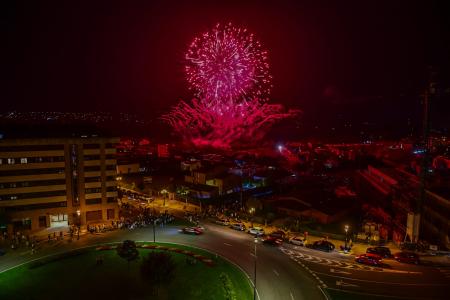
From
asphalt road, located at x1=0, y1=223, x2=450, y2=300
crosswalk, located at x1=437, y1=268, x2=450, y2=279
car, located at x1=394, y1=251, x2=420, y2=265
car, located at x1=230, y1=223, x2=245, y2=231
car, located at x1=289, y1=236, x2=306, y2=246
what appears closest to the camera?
asphalt road, located at x1=0, y1=223, x2=450, y2=300

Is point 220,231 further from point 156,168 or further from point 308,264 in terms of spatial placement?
point 156,168

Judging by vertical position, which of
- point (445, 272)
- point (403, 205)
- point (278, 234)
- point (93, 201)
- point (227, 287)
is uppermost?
point (93, 201)

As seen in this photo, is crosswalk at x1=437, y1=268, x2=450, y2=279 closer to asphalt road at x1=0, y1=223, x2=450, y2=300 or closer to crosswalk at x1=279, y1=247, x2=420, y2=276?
asphalt road at x1=0, y1=223, x2=450, y2=300

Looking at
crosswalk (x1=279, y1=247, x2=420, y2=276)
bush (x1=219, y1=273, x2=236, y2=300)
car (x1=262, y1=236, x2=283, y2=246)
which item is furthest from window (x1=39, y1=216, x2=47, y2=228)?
crosswalk (x1=279, y1=247, x2=420, y2=276)

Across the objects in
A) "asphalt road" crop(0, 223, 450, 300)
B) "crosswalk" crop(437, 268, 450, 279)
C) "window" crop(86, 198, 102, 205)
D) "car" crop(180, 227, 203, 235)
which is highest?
"window" crop(86, 198, 102, 205)

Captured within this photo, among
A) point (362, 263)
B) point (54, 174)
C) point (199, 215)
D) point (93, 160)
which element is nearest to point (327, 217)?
point (362, 263)

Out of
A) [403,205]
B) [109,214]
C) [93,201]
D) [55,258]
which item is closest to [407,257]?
[403,205]

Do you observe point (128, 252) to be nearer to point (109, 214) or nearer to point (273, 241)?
point (273, 241)

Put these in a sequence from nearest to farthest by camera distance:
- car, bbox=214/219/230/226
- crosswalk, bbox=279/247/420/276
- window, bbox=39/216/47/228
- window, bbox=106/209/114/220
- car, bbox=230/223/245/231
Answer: crosswalk, bbox=279/247/420/276 → car, bbox=230/223/245/231 → car, bbox=214/219/230/226 → window, bbox=39/216/47/228 → window, bbox=106/209/114/220
